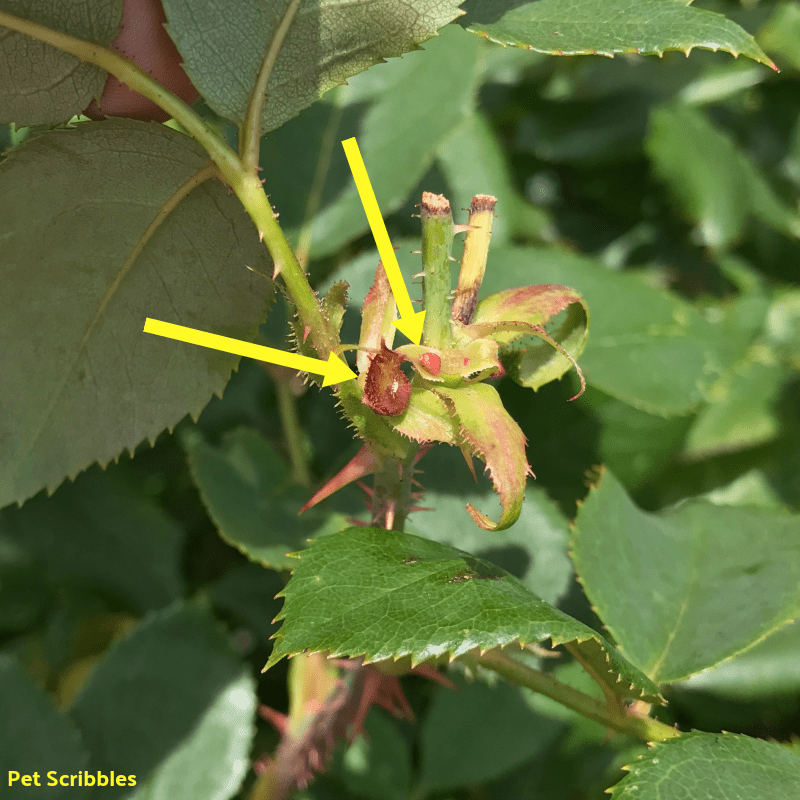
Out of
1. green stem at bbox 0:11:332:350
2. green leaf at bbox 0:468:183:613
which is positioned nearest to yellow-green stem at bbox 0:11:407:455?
green stem at bbox 0:11:332:350

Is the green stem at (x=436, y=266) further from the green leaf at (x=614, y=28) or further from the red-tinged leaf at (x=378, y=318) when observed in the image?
the green leaf at (x=614, y=28)

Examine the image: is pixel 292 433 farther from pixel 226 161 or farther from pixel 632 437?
pixel 226 161

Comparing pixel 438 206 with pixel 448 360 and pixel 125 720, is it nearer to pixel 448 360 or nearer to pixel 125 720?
pixel 448 360

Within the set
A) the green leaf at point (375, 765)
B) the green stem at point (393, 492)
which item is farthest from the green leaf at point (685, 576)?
the green leaf at point (375, 765)

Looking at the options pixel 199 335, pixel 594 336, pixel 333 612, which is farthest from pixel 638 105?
pixel 333 612

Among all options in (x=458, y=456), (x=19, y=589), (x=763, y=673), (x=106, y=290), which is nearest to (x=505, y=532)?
(x=458, y=456)

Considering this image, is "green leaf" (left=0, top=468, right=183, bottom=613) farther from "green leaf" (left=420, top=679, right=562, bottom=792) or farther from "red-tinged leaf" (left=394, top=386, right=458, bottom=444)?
"red-tinged leaf" (left=394, top=386, right=458, bottom=444)
